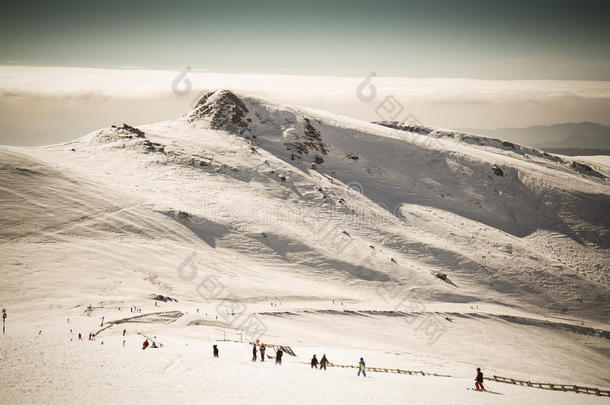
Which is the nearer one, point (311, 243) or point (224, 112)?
point (311, 243)

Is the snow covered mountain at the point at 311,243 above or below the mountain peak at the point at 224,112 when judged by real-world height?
below

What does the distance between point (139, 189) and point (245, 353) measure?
55.2 m

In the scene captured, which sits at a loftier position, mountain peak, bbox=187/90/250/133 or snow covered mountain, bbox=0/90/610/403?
mountain peak, bbox=187/90/250/133

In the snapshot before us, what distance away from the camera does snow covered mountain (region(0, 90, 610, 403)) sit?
4788 centimetres

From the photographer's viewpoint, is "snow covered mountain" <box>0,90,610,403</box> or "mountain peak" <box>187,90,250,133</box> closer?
"snow covered mountain" <box>0,90,610,403</box>

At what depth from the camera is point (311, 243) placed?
76188 mm

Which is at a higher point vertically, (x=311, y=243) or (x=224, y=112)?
(x=224, y=112)

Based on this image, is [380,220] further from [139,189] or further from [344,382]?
[344,382]

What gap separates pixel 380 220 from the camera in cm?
8956

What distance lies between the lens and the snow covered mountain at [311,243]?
47.9 m

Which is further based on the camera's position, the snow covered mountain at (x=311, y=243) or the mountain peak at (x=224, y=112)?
the mountain peak at (x=224, y=112)

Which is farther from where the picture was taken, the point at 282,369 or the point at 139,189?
the point at 139,189

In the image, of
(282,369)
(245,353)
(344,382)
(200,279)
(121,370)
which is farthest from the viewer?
(200,279)

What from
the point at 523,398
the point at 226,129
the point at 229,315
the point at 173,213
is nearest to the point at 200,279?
the point at 229,315
